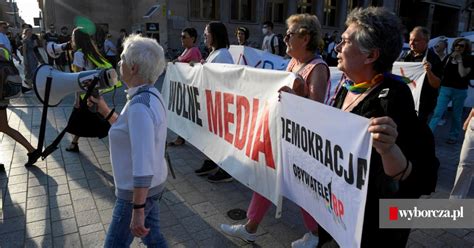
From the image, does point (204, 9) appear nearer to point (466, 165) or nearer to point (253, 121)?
point (253, 121)

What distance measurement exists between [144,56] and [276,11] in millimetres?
23493

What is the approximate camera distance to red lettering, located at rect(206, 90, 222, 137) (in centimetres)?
339

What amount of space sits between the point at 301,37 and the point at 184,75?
214 cm

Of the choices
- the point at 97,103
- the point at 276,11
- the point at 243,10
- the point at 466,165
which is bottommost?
the point at 466,165

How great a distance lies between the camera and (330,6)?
26484mm

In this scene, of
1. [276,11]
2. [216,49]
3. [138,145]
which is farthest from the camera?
[276,11]

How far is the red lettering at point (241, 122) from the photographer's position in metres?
2.92

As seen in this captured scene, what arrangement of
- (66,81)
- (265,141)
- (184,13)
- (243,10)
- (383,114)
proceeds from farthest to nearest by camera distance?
(243,10)
(184,13)
(265,141)
(66,81)
(383,114)

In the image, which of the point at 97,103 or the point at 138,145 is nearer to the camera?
the point at 138,145

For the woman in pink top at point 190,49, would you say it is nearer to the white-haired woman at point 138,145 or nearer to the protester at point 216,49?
the protester at point 216,49

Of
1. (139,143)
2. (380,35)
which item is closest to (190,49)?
(139,143)

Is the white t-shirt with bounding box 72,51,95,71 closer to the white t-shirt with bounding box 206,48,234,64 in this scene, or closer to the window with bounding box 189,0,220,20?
the white t-shirt with bounding box 206,48,234,64

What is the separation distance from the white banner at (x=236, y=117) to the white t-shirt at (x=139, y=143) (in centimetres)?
96

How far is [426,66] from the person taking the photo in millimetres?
4078
